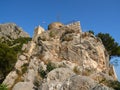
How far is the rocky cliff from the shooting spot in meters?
28.0

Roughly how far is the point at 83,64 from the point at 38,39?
996 centimetres

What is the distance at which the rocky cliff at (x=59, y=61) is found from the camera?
28.0 m

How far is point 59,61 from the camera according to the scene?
3372 centimetres

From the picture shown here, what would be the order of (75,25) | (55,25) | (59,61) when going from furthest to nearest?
(55,25), (75,25), (59,61)

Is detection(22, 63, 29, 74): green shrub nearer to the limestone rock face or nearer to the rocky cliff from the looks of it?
the rocky cliff

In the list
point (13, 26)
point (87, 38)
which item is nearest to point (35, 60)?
point (87, 38)

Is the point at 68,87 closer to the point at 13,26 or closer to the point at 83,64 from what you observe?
the point at 83,64

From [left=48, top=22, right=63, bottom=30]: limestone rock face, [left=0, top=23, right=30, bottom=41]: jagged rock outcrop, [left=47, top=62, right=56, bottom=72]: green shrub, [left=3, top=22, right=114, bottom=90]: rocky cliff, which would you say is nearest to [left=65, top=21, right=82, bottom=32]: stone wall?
[left=3, top=22, right=114, bottom=90]: rocky cliff

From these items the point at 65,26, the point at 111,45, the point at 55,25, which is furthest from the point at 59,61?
the point at 111,45

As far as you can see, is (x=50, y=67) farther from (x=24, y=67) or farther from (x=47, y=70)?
(x=24, y=67)

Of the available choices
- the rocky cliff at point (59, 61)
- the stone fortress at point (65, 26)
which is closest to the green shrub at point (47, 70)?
the rocky cliff at point (59, 61)

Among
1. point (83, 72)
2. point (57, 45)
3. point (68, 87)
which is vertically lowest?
point (68, 87)

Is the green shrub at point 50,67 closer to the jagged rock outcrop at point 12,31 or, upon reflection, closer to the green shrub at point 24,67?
the green shrub at point 24,67

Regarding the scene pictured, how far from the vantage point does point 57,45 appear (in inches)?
1430
